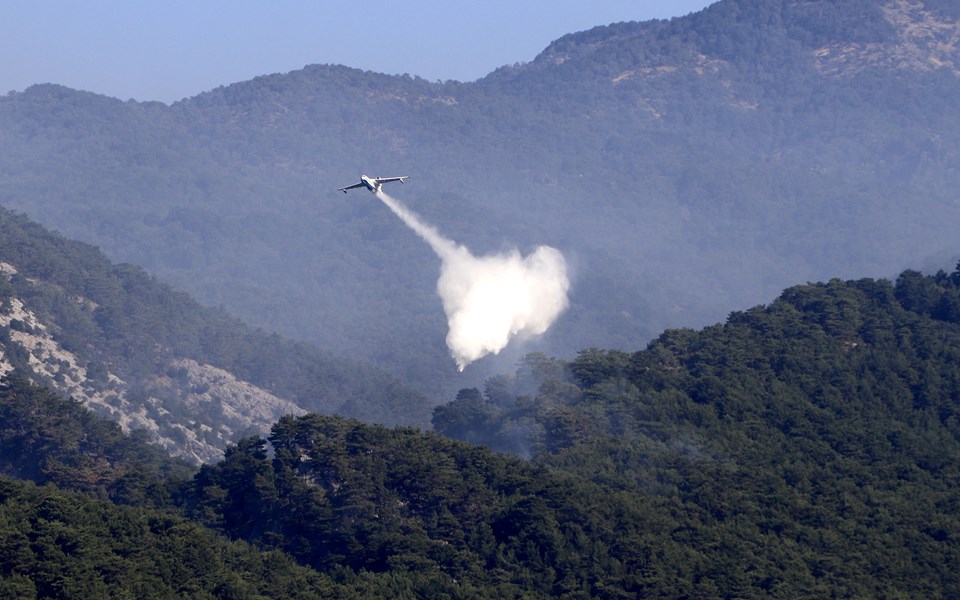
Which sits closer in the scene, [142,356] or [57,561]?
[57,561]

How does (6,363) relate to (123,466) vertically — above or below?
above

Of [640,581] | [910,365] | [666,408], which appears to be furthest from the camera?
[910,365]

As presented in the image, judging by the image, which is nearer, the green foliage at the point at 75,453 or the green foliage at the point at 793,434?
the green foliage at the point at 793,434

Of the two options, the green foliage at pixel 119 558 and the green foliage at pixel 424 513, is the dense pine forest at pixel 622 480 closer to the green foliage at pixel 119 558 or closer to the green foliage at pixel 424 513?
the green foliage at pixel 424 513

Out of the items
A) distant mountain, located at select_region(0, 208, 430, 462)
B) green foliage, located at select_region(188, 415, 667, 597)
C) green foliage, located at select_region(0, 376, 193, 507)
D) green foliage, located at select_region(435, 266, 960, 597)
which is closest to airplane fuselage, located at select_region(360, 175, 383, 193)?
green foliage, located at select_region(188, 415, 667, 597)

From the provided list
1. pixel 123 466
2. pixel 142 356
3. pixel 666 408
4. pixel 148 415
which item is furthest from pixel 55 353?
pixel 666 408

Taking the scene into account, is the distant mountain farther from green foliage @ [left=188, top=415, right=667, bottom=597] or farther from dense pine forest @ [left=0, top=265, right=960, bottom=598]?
green foliage @ [left=188, top=415, right=667, bottom=597]

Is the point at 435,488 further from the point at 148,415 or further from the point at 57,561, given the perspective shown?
the point at 148,415

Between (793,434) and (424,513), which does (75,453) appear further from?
(793,434)

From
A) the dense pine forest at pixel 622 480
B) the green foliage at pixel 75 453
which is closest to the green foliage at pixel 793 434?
the dense pine forest at pixel 622 480

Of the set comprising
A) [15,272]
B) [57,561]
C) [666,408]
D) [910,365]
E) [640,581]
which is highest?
[15,272]
